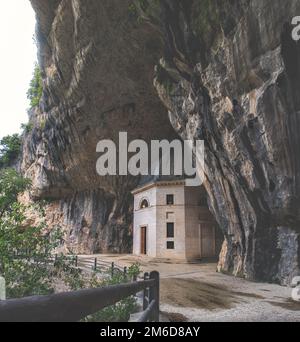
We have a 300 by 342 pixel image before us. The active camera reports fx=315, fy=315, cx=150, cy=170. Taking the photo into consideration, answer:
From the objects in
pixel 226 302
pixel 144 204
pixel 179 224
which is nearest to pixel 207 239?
pixel 179 224

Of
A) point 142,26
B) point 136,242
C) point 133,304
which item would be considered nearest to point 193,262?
point 136,242

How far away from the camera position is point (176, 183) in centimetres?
3023

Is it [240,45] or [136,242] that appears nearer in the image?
[240,45]

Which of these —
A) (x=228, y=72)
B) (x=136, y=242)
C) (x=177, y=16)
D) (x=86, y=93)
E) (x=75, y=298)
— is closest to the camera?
(x=75, y=298)

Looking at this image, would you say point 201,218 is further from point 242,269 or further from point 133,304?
point 133,304

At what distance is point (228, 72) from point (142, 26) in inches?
313

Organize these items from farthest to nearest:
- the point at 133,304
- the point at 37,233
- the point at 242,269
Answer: the point at 242,269
the point at 37,233
the point at 133,304

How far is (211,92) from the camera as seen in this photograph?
1598 cm

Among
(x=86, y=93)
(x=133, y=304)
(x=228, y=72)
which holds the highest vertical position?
(x=86, y=93)

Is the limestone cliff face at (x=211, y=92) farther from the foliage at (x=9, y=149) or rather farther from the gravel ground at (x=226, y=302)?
the foliage at (x=9, y=149)

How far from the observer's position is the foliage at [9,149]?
152 feet

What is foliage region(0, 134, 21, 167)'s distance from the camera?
4625 cm

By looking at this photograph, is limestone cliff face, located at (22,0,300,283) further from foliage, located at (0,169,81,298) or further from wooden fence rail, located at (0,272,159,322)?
wooden fence rail, located at (0,272,159,322)

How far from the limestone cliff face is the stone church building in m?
6.49
